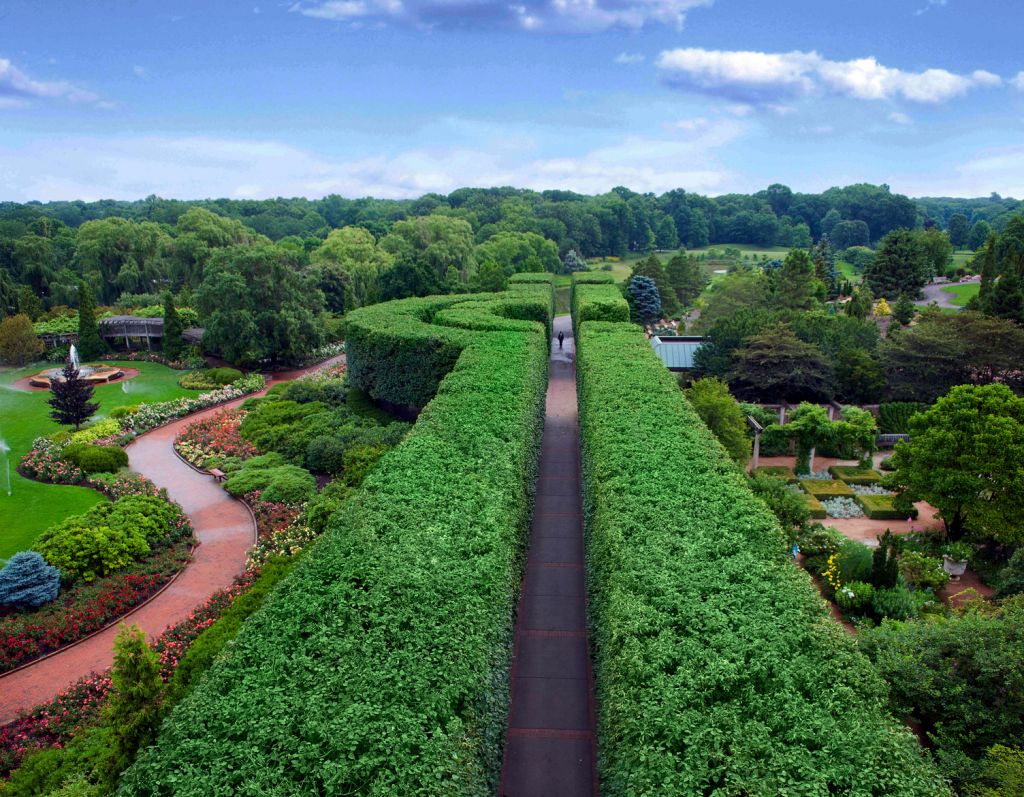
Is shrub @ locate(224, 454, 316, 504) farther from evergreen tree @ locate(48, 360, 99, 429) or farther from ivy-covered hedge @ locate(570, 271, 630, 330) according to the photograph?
ivy-covered hedge @ locate(570, 271, 630, 330)

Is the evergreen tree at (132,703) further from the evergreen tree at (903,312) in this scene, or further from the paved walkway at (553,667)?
the evergreen tree at (903,312)

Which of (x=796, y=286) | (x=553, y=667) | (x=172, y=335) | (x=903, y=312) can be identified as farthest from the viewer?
(x=903, y=312)

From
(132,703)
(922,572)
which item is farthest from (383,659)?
(922,572)

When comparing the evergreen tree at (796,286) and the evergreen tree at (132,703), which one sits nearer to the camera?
the evergreen tree at (132,703)

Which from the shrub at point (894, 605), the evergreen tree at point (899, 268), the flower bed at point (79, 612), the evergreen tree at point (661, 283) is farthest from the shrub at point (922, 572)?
the evergreen tree at point (899, 268)

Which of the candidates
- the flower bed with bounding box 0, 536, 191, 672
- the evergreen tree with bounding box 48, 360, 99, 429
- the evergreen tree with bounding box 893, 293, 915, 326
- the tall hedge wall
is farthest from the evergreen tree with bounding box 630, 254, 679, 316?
the flower bed with bounding box 0, 536, 191, 672

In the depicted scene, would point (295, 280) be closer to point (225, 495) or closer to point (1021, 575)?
point (225, 495)

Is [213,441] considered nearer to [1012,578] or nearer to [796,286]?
[1012,578]
